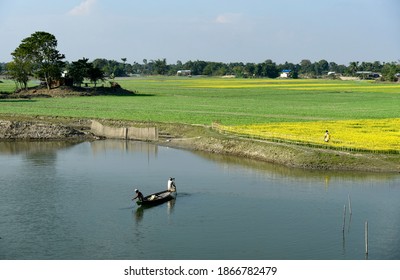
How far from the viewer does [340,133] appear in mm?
58188

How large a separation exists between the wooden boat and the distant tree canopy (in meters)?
79.6


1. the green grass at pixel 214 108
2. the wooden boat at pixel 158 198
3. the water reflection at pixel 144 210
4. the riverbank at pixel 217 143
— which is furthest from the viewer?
the green grass at pixel 214 108

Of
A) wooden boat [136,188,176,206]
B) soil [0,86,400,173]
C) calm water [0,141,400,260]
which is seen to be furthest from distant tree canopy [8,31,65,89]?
wooden boat [136,188,176,206]

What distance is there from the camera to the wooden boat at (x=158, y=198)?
36188 mm

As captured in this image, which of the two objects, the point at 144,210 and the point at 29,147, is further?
the point at 29,147

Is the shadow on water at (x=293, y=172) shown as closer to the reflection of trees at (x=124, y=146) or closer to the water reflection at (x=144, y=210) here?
the reflection of trees at (x=124, y=146)

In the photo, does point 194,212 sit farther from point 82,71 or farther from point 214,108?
point 82,71

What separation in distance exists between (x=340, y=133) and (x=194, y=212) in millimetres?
26685

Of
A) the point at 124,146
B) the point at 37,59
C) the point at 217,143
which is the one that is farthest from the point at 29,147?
the point at 37,59

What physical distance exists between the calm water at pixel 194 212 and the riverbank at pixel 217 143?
1518 mm

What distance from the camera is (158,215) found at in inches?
1374

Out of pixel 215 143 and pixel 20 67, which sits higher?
pixel 20 67

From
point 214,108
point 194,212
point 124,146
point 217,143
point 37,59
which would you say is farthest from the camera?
point 37,59

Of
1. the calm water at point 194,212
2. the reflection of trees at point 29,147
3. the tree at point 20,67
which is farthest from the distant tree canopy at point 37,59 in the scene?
the calm water at point 194,212
